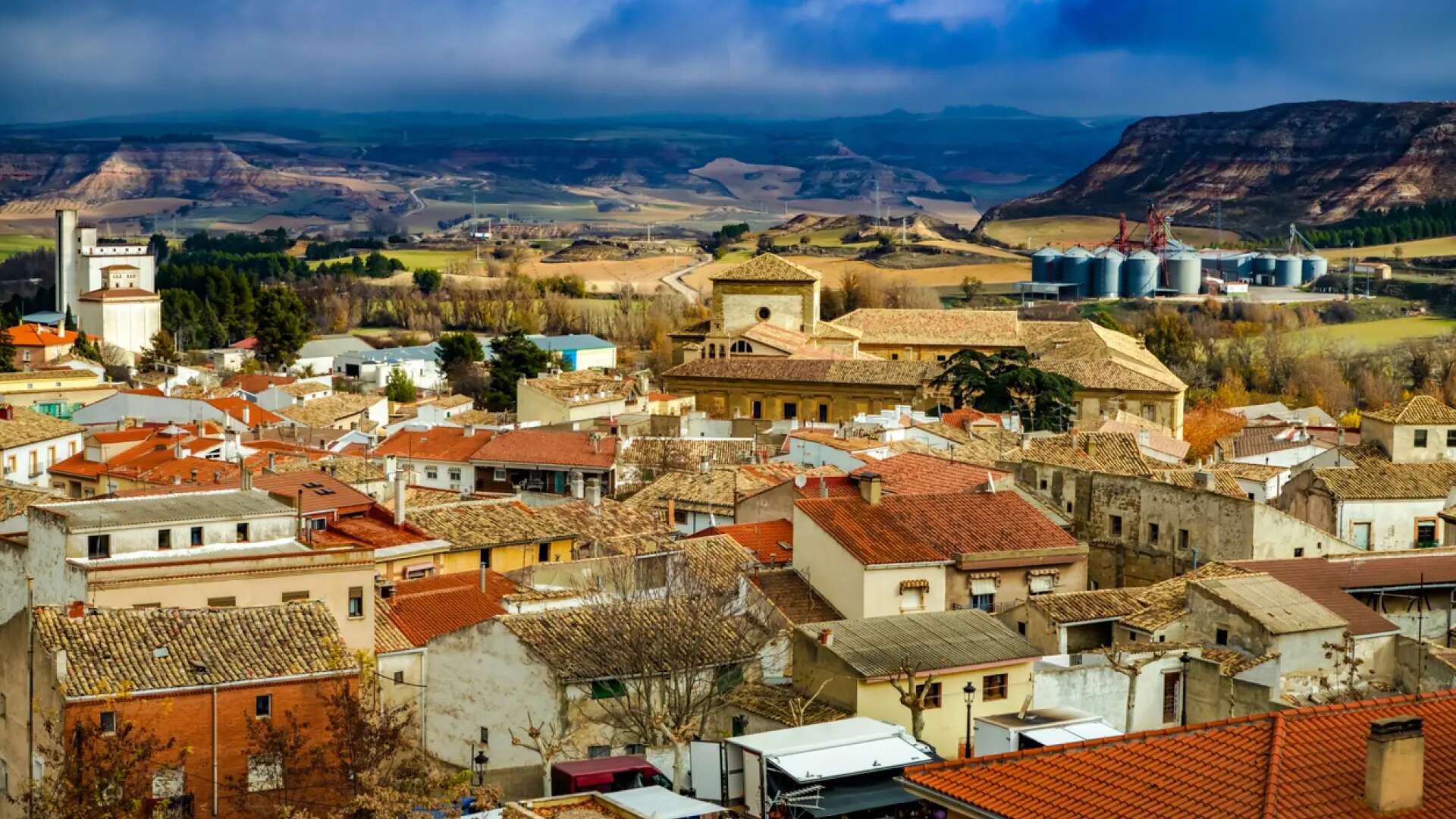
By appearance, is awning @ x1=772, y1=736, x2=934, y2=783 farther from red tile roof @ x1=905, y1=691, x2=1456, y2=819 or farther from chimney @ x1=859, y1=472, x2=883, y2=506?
chimney @ x1=859, y1=472, x2=883, y2=506

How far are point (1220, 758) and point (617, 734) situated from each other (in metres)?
8.61

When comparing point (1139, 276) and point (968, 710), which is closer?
point (968, 710)

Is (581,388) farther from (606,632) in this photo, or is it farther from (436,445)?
(606,632)

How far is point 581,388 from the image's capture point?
187 feet

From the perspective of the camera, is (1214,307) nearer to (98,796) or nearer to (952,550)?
(952,550)

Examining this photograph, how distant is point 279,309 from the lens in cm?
8675

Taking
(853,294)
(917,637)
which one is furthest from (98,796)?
(853,294)

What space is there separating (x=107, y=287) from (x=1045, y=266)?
52.3m

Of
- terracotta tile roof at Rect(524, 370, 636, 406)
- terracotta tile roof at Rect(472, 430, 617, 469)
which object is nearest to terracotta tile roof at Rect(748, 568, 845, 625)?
terracotta tile roof at Rect(472, 430, 617, 469)

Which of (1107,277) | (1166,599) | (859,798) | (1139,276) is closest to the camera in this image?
(859,798)

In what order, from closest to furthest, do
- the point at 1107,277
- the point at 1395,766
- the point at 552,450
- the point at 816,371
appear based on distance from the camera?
the point at 1395,766 → the point at 552,450 → the point at 816,371 → the point at 1107,277

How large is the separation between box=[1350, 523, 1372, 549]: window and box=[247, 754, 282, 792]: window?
16927mm

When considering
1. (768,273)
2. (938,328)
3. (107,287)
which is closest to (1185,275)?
(938,328)

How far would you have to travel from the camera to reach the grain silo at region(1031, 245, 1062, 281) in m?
127
